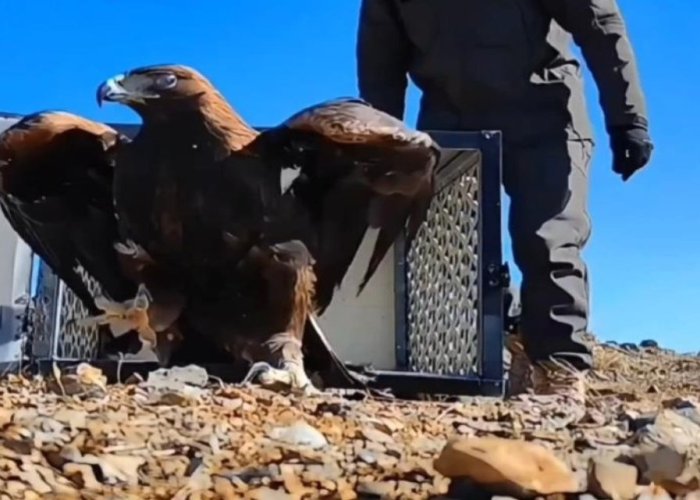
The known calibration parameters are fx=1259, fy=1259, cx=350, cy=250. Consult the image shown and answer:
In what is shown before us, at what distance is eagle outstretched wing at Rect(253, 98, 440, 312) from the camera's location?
117 inches

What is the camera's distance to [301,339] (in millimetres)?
3219

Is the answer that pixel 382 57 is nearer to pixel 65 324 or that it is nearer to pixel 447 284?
pixel 447 284

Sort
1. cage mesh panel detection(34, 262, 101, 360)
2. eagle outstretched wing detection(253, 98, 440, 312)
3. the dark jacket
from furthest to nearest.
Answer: the dark jacket → cage mesh panel detection(34, 262, 101, 360) → eagle outstretched wing detection(253, 98, 440, 312)

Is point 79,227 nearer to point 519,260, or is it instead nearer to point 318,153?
point 318,153

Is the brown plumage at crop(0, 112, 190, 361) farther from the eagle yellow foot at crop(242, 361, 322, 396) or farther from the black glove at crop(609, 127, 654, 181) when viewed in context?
the black glove at crop(609, 127, 654, 181)

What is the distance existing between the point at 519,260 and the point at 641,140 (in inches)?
Result: 20.6

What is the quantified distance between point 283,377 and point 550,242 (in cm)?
102

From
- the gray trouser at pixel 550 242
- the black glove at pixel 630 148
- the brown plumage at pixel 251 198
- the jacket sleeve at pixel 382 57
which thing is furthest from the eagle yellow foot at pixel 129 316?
the black glove at pixel 630 148

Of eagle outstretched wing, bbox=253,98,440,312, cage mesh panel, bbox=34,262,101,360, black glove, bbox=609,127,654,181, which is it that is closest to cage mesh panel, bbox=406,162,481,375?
eagle outstretched wing, bbox=253,98,440,312

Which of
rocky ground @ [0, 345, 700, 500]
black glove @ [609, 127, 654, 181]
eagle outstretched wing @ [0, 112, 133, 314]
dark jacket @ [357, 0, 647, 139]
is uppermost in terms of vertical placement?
dark jacket @ [357, 0, 647, 139]

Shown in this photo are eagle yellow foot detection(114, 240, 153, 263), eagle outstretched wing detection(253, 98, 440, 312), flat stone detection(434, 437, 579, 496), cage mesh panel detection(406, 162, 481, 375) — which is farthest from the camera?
cage mesh panel detection(406, 162, 481, 375)

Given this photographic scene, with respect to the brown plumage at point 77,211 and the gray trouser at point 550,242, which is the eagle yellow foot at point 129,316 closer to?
the brown plumage at point 77,211

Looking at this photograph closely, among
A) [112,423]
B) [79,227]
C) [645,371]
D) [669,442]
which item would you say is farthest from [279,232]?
[645,371]

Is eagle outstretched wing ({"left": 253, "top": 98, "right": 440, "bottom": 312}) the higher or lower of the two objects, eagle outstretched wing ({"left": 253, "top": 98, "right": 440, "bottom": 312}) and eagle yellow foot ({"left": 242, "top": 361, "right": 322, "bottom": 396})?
the higher
